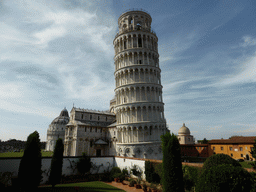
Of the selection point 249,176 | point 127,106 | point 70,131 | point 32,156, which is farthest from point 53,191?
point 70,131

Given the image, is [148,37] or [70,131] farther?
[70,131]

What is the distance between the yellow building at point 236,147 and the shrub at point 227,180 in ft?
143

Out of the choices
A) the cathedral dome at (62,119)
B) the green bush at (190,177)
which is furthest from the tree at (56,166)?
the cathedral dome at (62,119)

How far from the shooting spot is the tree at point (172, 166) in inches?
546

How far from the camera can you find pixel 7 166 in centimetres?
2067

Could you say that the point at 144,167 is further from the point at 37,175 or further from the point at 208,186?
the point at 208,186

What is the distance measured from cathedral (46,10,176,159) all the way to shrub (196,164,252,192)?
27.6 m

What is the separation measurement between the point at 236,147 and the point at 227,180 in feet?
155

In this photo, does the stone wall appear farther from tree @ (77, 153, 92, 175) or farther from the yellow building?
the yellow building

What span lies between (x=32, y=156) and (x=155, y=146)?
26.1m

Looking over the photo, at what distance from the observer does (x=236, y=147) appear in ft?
151

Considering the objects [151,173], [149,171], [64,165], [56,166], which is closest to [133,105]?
[149,171]

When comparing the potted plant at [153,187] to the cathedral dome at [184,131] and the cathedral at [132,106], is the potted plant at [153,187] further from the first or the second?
the cathedral dome at [184,131]

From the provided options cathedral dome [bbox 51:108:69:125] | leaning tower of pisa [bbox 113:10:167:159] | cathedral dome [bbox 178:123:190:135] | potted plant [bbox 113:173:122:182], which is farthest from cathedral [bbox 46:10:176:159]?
cathedral dome [bbox 51:108:69:125]
